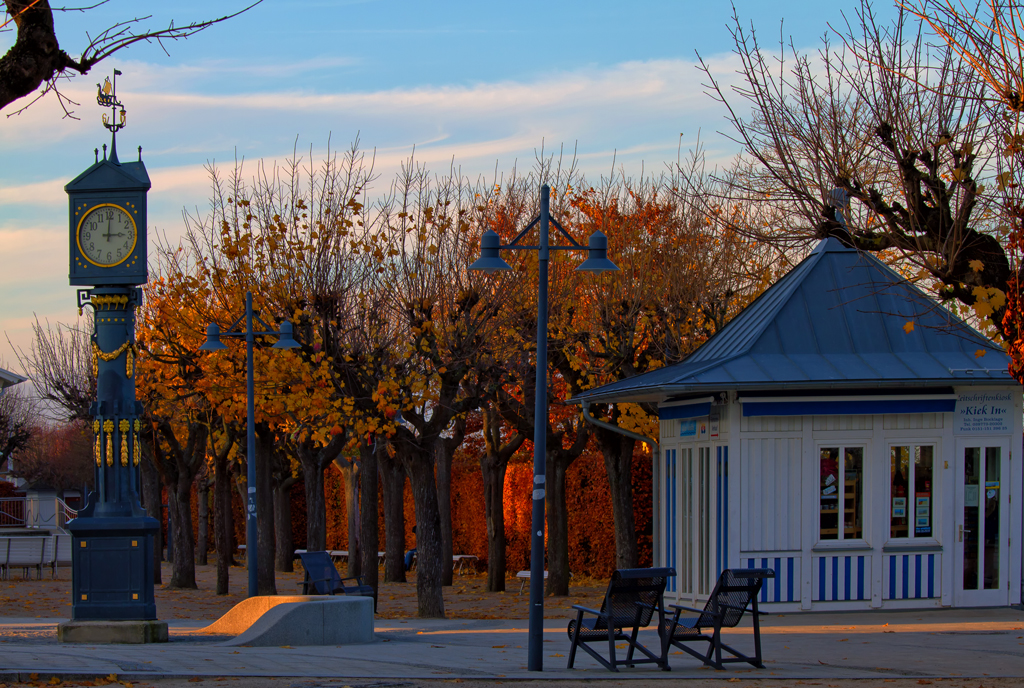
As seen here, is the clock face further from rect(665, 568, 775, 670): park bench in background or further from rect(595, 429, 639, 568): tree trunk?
rect(595, 429, 639, 568): tree trunk

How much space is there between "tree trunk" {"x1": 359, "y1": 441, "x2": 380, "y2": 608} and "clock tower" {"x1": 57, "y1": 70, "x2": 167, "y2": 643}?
32.5ft

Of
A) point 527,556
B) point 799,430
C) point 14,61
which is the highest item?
point 14,61

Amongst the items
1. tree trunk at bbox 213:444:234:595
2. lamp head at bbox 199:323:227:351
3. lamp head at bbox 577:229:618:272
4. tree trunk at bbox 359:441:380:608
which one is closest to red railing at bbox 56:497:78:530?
tree trunk at bbox 213:444:234:595

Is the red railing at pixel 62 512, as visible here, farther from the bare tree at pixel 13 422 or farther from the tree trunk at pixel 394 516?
the tree trunk at pixel 394 516

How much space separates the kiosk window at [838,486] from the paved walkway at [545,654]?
114 centimetres

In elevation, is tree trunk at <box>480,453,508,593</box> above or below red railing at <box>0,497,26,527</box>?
above

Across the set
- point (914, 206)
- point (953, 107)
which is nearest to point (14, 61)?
point (914, 206)

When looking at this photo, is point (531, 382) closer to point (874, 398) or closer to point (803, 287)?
point (803, 287)

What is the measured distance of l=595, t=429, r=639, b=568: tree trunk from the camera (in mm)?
22297

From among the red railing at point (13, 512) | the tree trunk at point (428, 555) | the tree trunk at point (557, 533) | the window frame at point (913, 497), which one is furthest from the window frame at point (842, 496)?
the red railing at point (13, 512)

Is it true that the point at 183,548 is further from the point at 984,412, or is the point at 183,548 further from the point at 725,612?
the point at 725,612

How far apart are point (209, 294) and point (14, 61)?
1373 cm

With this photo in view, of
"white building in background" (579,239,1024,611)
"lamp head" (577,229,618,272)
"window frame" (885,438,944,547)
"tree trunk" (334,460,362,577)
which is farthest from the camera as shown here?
"tree trunk" (334,460,362,577)

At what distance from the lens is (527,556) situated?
32031 millimetres
